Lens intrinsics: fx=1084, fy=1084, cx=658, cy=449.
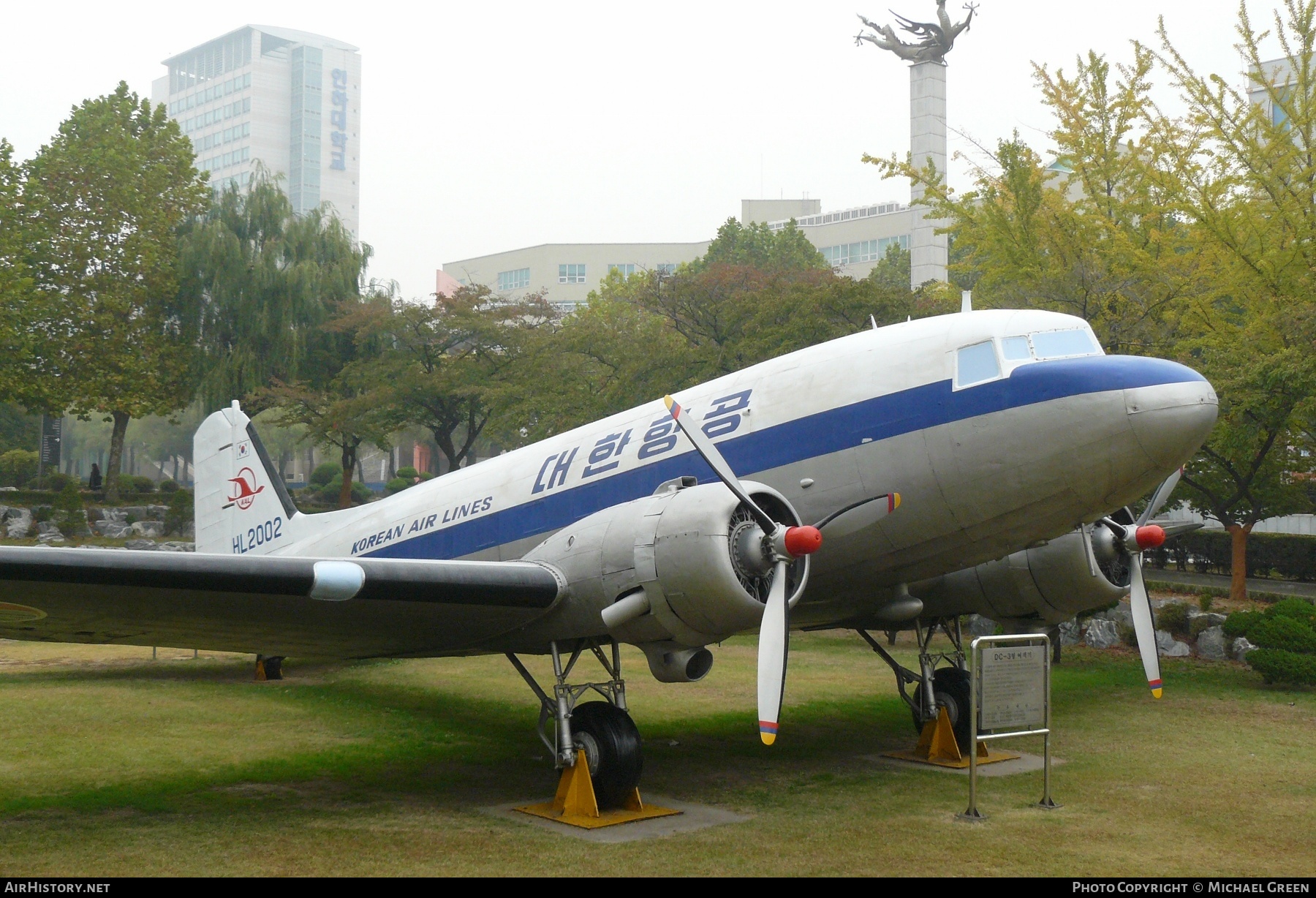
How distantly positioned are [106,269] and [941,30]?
4485cm

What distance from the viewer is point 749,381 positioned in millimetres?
11297

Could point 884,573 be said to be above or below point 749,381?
below

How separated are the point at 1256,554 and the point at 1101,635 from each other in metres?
13.6

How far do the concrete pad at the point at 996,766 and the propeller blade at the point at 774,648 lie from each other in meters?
4.08

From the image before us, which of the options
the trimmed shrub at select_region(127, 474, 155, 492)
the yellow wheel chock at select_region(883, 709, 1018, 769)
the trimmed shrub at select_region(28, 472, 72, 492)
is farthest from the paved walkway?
the trimmed shrub at select_region(127, 474, 155, 492)

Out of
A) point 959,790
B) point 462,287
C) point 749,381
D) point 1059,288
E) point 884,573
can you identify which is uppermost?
point 462,287

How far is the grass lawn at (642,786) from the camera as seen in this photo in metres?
8.57

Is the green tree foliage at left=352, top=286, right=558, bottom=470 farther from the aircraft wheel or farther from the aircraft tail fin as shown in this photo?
the aircraft wheel

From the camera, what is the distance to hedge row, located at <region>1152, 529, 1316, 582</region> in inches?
1220

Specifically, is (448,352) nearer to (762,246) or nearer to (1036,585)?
(762,246)

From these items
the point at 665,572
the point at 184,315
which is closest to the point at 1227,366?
the point at 665,572

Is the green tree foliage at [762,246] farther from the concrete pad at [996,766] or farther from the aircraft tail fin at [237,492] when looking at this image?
the concrete pad at [996,766]

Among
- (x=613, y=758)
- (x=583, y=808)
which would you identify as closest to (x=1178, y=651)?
(x=613, y=758)
